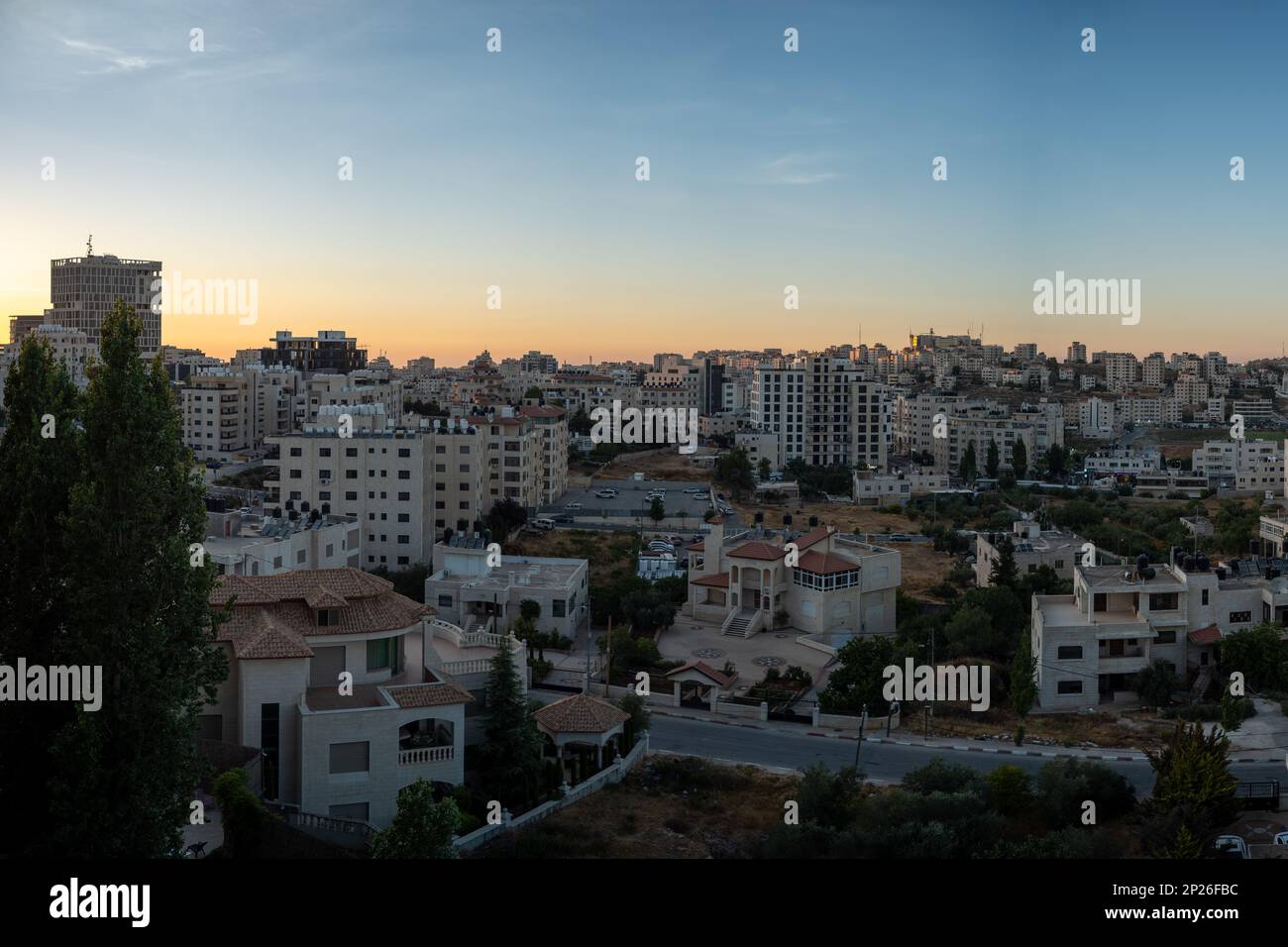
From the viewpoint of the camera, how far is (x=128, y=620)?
5.55 metres

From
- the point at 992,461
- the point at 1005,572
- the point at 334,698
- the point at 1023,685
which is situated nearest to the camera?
the point at 334,698

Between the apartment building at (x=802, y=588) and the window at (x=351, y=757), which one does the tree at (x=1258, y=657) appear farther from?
the window at (x=351, y=757)

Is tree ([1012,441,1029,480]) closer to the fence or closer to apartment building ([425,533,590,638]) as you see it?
apartment building ([425,533,590,638])

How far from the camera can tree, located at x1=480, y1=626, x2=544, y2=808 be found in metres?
8.23

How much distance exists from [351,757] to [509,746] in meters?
1.16

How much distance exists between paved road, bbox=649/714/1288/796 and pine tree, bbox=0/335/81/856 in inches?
205

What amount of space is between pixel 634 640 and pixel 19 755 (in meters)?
7.98

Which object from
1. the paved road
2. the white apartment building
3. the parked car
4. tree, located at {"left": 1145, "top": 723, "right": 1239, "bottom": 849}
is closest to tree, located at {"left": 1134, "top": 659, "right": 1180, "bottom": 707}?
the paved road

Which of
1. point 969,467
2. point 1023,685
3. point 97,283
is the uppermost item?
point 97,283

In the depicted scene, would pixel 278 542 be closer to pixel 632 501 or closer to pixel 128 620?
pixel 128 620

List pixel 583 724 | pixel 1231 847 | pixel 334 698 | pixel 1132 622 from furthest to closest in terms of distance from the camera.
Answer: pixel 1132 622 → pixel 583 724 → pixel 334 698 → pixel 1231 847

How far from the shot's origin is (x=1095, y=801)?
770 centimetres

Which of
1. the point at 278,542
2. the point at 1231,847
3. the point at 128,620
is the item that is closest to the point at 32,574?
the point at 128,620

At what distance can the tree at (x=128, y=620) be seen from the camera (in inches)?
211
